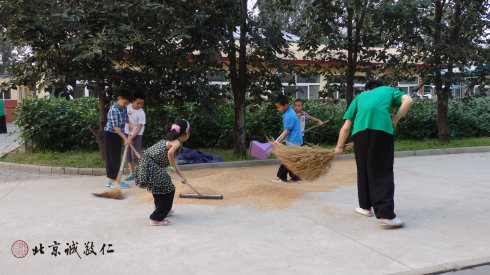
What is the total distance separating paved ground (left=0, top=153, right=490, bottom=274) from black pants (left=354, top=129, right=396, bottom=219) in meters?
0.28

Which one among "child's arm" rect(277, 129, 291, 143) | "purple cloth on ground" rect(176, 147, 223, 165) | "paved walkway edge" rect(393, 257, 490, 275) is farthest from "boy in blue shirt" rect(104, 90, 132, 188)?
"paved walkway edge" rect(393, 257, 490, 275)

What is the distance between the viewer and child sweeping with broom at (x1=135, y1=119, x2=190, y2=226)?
504 centimetres

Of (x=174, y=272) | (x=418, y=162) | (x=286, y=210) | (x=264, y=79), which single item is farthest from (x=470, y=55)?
(x=174, y=272)

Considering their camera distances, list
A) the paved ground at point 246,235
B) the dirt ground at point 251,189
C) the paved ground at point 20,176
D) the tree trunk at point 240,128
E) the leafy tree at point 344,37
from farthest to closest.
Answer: the leafy tree at point 344,37 < the tree trunk at point 240,128 < the paved ground at point 20,176 < the dirt ground at point 251,189 < the paved ground at point 246,235

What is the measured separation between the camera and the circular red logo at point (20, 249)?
4191 millimetres

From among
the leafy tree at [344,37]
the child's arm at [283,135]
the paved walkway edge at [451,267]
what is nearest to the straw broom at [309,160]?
the child's arm at [283,135]

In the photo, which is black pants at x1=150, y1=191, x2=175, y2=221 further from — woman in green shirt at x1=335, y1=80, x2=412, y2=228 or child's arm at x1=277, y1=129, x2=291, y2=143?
child's arm at x1=277, y1=129, x2=291, y2=143

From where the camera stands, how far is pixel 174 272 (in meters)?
3.77

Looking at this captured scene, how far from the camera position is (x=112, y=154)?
722cm

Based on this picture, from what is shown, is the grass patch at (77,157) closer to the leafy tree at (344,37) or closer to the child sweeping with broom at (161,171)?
the leafy tree at (344,37)

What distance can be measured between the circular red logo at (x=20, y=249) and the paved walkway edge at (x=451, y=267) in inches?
138

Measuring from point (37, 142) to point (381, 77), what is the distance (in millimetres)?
10011

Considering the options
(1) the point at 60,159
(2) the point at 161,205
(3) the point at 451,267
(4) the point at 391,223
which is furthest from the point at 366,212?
(1) the point at 60,159

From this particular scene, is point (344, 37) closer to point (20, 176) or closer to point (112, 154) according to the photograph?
point (112, 154)
